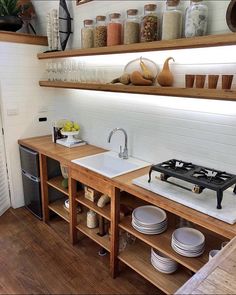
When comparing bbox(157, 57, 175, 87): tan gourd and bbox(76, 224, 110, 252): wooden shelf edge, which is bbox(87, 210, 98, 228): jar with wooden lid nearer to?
bbox(76, 224, 110, 252): wooden shelf edge

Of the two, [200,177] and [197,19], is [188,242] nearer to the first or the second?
[200,177]

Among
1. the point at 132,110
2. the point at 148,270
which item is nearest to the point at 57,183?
the point at 132,110

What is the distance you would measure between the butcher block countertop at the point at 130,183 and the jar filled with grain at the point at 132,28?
1.08m

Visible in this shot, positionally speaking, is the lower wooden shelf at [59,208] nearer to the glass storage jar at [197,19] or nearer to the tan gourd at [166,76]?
the tan gourd at [166,76]

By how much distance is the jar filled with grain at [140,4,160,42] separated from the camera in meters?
1.92

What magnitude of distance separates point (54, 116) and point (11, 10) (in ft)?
4.18

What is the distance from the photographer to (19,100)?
9.73 ft

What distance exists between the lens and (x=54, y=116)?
3.34m

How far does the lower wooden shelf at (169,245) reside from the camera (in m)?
1.61

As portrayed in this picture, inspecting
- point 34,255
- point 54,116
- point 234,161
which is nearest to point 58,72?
point 54,116

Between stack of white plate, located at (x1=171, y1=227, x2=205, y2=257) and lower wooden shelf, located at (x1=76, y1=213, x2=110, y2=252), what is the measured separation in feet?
2.22

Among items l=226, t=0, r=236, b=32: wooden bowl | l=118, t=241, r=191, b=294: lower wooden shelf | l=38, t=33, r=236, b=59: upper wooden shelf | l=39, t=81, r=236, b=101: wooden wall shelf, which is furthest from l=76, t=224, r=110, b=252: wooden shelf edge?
l=226, t=0, r=236, b=32: wooden bowl

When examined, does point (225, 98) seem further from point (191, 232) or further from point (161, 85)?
point (191, 232)

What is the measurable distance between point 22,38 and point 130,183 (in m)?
2.13
